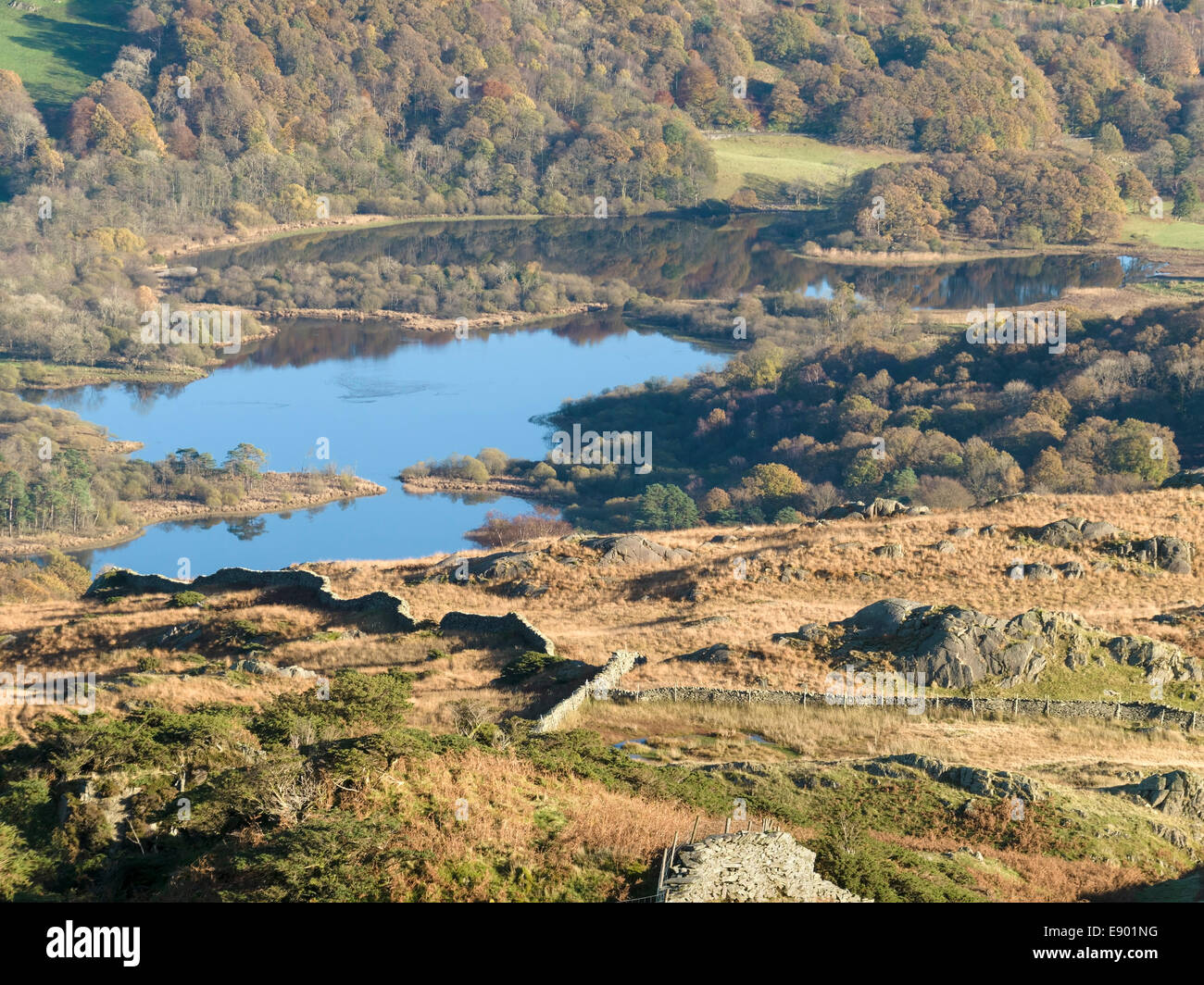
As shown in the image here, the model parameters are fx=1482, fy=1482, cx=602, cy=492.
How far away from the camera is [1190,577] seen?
5291 centimetres

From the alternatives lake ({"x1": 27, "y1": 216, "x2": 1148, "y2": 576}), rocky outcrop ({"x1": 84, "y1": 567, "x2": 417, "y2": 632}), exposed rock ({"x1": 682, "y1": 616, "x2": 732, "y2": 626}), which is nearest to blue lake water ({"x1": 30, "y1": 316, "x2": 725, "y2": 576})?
lake ({"x1": 27, "y1": 216, "x2": 1148, "y2": 576})

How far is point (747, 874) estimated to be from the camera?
24.4m

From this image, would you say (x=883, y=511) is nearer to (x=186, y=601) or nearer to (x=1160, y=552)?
(x=1160, y=552)

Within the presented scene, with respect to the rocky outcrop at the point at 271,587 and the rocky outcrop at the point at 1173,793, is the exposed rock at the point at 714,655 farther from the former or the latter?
the rocky outcrop at the point at 1173,793

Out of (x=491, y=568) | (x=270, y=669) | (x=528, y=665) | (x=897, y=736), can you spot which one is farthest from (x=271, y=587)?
(x=897, y=736)

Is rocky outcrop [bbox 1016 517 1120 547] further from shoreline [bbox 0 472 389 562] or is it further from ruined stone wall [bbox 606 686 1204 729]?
shoreline [bbox 0 472 389 562]

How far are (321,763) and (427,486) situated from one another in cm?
Result: 11828

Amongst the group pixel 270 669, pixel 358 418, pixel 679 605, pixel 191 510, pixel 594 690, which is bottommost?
pixel 191 510

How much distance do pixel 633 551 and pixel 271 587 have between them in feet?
46.1

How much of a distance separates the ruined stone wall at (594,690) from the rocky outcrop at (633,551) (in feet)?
44.3

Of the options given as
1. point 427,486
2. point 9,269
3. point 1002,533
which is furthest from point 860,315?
point 1002,533

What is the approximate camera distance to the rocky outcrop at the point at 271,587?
4981 centimetres

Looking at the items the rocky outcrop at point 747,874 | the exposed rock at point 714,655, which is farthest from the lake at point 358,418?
the rocky outcrop at point 747,874

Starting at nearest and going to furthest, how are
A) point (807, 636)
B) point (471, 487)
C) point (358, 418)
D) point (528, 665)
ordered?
point (528, 665) < point (807, 636) < point (471, 487) < point (358, 418)
